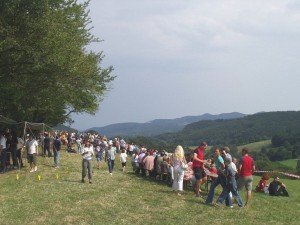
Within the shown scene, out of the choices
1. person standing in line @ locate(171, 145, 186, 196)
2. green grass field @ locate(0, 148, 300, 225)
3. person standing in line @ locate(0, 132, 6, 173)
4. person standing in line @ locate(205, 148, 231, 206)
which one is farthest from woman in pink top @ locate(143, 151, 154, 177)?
person standing in line @ locate(0, 132, 6, 173)

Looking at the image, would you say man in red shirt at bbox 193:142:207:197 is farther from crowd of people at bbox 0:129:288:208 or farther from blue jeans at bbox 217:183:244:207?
blue jeans at bbox 217:183:244:207

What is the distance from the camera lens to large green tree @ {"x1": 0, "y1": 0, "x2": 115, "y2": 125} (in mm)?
19603

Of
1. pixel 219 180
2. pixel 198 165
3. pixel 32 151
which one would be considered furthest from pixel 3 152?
pixel 219 180

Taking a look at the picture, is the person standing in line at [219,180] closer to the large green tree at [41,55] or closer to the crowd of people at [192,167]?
the crowd of people at [192,167]

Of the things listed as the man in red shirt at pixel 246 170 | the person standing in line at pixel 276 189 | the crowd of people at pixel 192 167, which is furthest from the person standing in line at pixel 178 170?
the person standing in line at pixel 276 189

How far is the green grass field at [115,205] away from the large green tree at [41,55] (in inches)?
244

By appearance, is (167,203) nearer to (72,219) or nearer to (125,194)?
(125,194)

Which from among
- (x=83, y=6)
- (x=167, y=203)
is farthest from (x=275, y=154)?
(x=167, y=203)

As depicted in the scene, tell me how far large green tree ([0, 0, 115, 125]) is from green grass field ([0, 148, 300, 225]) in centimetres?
619

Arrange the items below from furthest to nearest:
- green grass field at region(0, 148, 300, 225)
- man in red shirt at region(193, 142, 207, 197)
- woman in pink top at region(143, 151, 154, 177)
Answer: woman in pink top at region(143, 151, 154, 177), man in red shirt at region(193, 142, 207, 197), green grass field at region(0, 148, 300, 225)

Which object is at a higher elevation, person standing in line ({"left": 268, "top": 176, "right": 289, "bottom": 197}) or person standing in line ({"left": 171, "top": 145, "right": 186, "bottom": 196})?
person standing in line ({"left": 171, "top": 145, "right": 186, "bottom": 196})

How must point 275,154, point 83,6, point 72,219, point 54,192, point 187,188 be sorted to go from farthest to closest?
point 275,154, point 83,6, point 187,188, point 54,192, point 72,219

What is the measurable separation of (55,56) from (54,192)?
7609 mm

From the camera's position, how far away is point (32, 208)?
1385cm
